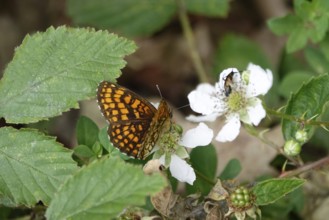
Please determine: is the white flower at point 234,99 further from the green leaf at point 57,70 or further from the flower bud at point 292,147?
the green leaf at point 57,70

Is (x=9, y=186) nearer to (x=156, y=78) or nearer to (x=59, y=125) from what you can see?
(x=59, y=125)

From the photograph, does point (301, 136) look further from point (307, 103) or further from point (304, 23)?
point (304, 23)

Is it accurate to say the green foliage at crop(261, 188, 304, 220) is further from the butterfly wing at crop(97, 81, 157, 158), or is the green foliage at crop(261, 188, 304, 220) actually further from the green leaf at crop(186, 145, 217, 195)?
the butterfly wing at crop(97, 81, 157, 158)

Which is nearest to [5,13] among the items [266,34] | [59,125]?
[59,125]

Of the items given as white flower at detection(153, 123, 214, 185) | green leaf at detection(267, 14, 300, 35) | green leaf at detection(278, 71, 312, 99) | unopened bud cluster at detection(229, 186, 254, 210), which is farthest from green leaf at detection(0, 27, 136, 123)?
green leaf at detection(278, 71, 312, 99)

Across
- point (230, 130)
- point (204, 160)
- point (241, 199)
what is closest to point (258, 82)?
point (230, 130)

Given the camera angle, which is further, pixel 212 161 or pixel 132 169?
pixel 212 161
